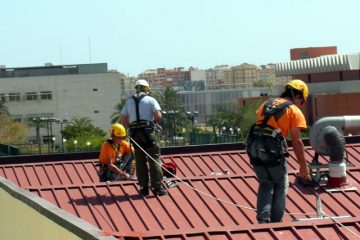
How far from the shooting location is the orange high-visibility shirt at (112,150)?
15508mm

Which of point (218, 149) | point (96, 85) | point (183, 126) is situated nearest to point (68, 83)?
point (96, 85)

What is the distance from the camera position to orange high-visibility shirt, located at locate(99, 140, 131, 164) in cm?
1551

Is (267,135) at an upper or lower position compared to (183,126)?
upper

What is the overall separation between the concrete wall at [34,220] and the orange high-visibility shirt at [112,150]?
2144mm

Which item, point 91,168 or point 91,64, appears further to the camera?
point 91,64

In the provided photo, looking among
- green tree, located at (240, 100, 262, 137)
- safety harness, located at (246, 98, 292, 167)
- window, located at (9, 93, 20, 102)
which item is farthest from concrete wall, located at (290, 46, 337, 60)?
safety harness, located at (246, 98, 292, 167)

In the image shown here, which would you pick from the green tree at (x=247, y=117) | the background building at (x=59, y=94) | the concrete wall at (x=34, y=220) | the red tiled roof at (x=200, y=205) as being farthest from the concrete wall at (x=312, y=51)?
the concrete wall at (x=34, y=220)

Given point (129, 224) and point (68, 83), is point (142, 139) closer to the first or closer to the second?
point (129, 224)

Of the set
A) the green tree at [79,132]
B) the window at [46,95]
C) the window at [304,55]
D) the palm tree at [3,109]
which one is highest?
the window at [304,55]

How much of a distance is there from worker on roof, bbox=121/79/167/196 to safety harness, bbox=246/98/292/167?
2.69m

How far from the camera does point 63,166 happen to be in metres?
17.5

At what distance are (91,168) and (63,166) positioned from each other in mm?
465

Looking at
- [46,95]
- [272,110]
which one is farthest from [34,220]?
[46,95]

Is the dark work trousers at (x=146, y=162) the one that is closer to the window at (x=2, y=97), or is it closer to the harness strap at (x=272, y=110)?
the harness strap at (x=272, y=110)
